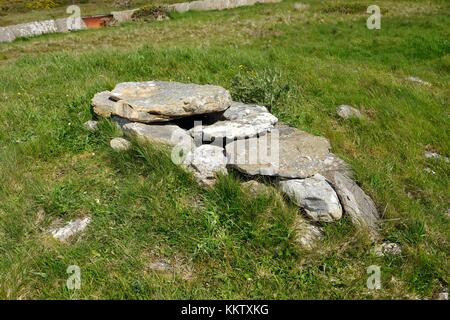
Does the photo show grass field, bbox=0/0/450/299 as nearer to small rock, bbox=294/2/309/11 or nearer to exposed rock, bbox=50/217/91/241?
exposed rock, bbox=50/217/91/241

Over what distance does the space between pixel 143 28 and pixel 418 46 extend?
1319 centimetres

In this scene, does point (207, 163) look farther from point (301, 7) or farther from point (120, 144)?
point (301, 7)

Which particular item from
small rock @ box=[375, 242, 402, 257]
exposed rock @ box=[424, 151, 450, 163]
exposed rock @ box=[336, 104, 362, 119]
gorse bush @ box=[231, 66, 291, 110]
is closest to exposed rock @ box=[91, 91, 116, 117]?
gorse bush @ box=[231, 66, 291, 110]

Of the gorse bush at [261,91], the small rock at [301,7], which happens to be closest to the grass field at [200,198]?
the gorse bush at [261,91]

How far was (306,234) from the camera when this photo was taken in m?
3.42

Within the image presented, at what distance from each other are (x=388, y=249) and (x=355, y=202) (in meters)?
0.54

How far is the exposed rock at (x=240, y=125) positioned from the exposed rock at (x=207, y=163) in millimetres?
294

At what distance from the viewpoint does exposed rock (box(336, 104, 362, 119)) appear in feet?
19.8

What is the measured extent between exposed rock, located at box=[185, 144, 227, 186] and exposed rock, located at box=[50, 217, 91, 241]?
1.23 m

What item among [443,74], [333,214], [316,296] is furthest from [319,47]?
[316,296]

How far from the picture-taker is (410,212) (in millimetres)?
3699

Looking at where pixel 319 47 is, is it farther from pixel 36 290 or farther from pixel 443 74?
pixel 36 290

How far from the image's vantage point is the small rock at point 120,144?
446cm

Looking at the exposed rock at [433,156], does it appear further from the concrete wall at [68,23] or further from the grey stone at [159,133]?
the concrete wall at [68,23]
